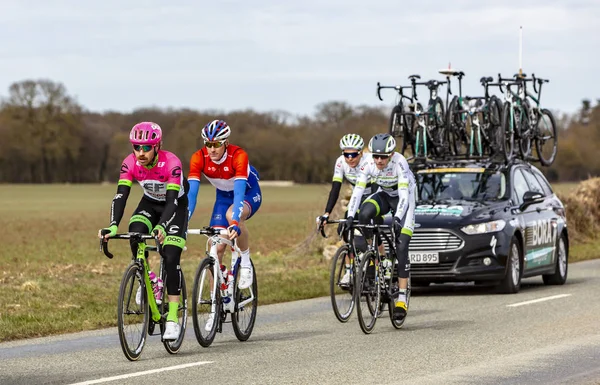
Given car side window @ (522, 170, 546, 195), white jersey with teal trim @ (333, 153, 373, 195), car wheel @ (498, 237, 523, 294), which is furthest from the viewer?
car side window @ (522, 170, 546, 195)

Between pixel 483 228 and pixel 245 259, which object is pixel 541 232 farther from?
pixel 245 259

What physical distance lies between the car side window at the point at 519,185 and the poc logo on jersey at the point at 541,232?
443 mm

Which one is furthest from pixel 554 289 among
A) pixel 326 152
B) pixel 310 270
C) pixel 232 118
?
pixel 326 152

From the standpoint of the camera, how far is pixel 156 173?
33.6 ft

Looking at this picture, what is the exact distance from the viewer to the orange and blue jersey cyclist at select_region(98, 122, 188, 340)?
10023 mm

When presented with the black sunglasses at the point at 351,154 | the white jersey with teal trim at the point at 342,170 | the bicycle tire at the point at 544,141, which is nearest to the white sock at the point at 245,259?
the white jersey with teal trim at the point at 342,170

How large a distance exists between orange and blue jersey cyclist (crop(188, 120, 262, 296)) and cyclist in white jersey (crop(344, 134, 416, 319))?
1.24 metres

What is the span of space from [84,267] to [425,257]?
23.7ft

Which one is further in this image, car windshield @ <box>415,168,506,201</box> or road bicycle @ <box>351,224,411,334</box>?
car windshield @ <box>415,168,506,201</box>

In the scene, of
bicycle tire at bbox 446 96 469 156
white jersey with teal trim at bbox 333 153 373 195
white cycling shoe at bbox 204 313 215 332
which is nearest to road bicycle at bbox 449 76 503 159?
bicycle tire at bbox 446 96 469 156

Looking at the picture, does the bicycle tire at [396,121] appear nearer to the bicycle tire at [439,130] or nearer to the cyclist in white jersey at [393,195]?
the bicycle tire at [439,130]

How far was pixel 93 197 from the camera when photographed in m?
77.4

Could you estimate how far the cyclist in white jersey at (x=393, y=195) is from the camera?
12477 mm

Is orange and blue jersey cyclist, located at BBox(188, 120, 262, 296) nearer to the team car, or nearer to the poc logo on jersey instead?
the team car
